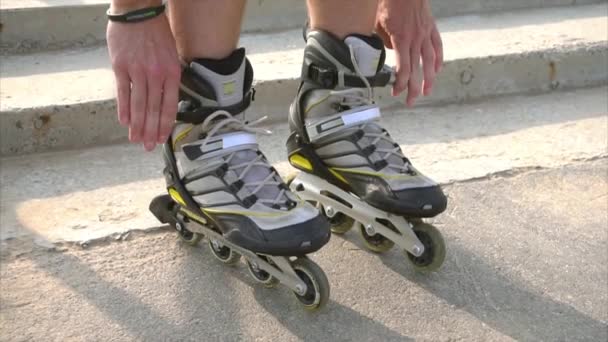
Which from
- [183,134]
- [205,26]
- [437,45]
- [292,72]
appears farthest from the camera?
[292,72]

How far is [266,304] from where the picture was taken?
1780 millimetres

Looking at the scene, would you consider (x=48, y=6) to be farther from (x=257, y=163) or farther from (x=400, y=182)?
(x=400, y=182)

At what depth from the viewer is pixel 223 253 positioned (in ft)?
6.26

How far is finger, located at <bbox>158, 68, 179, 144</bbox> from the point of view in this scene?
1.60 meters

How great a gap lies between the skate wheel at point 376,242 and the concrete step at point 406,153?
49 centimetres

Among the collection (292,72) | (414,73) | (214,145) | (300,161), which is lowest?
(292,72)

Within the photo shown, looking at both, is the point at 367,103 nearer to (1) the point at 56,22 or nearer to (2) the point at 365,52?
(2) the point at 365,52

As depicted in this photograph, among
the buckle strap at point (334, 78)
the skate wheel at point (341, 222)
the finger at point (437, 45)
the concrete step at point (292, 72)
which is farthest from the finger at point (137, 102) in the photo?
the concrete step at point (292, 72)

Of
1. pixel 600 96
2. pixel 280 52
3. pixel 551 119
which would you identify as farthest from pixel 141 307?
pixel 600 96

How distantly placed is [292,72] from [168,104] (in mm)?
1290

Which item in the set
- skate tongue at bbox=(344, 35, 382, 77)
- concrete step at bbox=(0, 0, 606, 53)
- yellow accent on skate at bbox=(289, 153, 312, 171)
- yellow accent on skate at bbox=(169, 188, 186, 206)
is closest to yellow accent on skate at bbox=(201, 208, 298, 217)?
yellow accent on skate at bbox=(169, 188, 186, 206)

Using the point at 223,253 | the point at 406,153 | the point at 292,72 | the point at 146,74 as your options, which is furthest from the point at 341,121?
the point at 292,72

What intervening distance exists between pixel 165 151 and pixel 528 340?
36.2 inches

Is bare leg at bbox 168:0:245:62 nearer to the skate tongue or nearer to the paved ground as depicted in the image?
the skate tongue
